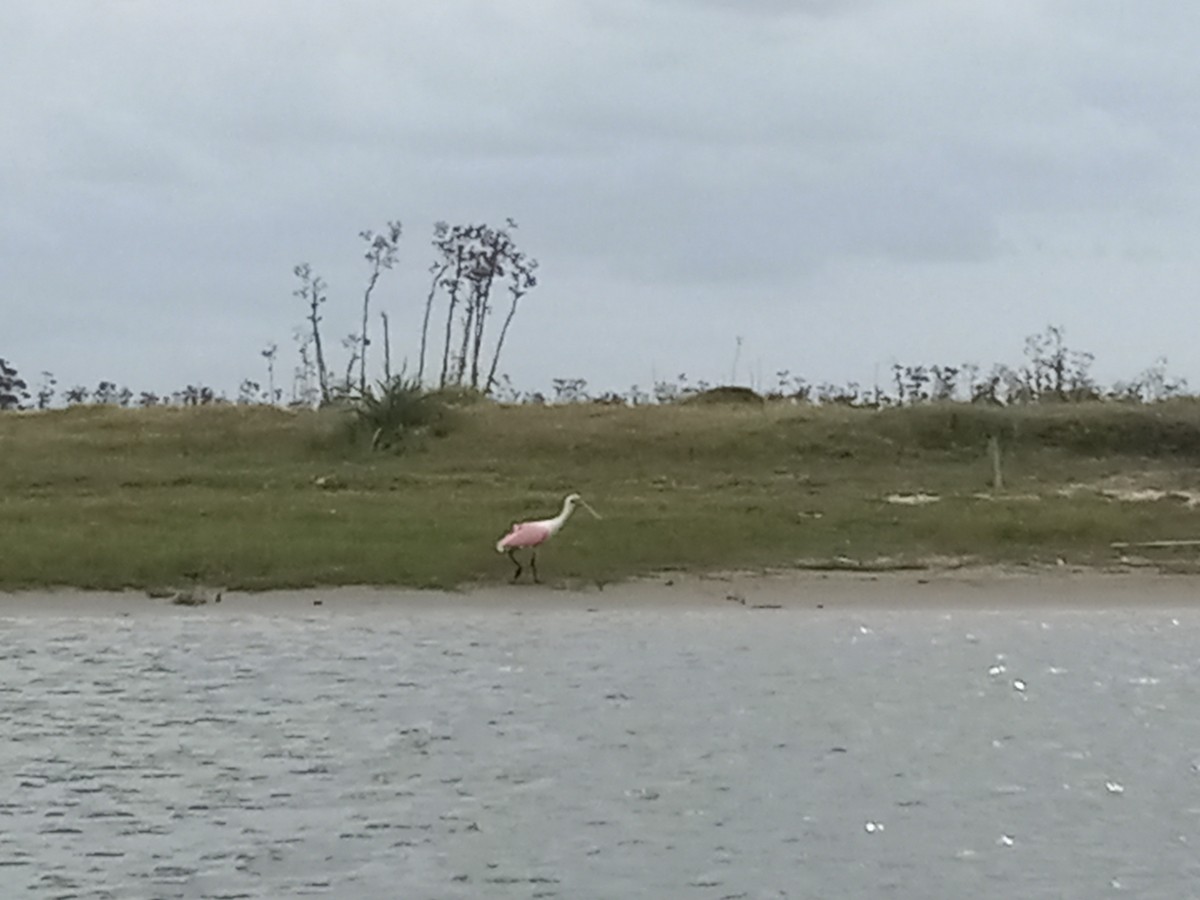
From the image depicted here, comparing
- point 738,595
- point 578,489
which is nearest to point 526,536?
point 738,595

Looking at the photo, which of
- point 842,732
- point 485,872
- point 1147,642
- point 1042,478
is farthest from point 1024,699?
point 1042,478

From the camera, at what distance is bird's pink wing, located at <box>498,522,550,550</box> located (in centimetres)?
1961

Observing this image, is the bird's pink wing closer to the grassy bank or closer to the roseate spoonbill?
the roseate spoonbill

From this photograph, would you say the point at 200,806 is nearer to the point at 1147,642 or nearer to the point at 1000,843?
the point at 1000,843

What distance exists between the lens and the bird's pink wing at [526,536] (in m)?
19.6

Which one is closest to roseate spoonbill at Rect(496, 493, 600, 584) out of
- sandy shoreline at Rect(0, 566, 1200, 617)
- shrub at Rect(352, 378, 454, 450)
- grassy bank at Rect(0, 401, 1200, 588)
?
grassy bank at Rect(0, 401, 1200, 588)

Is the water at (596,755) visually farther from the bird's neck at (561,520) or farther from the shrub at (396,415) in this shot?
the shrub at (396,415)

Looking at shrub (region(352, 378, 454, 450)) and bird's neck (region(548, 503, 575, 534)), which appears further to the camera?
shrub (region(352, 378, 454, 450))

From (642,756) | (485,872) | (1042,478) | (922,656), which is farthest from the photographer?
(1042,478)

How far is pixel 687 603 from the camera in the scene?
19.2 m

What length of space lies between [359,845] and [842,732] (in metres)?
4.08

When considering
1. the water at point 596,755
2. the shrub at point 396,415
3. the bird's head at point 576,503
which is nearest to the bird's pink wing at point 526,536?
the bird's head at point 576,503

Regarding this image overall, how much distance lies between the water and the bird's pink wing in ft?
3.02

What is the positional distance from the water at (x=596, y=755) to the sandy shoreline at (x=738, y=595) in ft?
0.95
